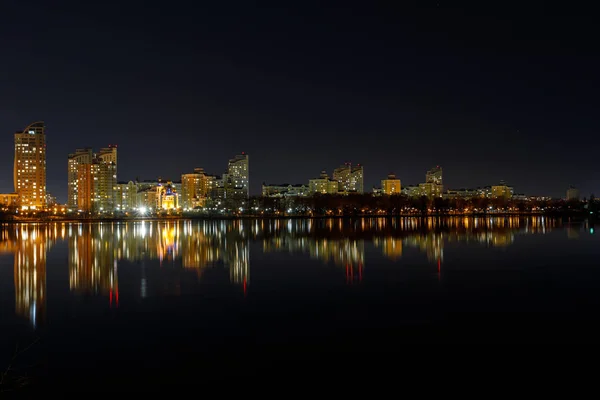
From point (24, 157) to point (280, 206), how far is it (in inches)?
2678

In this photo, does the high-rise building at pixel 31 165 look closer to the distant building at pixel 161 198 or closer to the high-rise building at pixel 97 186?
the high-rise building at pixel 97 186

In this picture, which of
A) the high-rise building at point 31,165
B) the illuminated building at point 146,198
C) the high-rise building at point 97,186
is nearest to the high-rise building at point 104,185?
the high-rise building at point 97,186

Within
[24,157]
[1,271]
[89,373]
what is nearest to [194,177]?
[24,157]

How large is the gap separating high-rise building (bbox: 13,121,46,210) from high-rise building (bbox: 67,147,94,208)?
1245 inches

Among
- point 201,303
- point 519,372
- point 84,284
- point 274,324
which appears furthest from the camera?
point 84,284

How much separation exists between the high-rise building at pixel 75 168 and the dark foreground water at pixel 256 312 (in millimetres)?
159919

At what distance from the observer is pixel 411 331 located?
9.99m

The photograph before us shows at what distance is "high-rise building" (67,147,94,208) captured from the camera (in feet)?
555

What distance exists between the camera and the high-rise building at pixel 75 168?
16925 cm

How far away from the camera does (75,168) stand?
17162 cm

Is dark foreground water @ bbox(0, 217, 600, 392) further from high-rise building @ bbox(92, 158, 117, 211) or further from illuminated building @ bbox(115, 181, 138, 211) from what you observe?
Answer: illuminated building @ bbox(115, 181, 138, 211)

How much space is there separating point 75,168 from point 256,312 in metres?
177

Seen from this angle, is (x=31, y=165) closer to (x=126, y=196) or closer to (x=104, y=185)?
(x=104, y=185)

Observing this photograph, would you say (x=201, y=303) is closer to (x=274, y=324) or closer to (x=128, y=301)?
(x=128, y=301)
